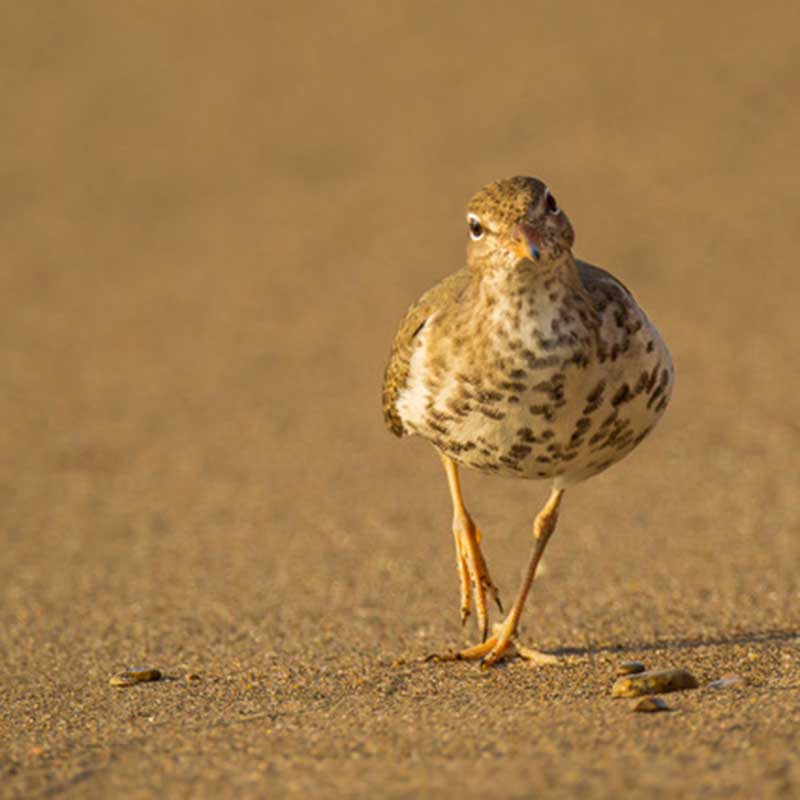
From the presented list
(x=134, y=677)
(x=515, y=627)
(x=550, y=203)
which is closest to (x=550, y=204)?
(x=550, y=203)

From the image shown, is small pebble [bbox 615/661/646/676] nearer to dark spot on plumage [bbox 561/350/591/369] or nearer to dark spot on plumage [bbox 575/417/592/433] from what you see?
dark spot on plumage [bbox 575/417/592/433]

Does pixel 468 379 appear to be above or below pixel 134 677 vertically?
above

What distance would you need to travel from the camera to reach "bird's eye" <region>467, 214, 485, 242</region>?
522 cm

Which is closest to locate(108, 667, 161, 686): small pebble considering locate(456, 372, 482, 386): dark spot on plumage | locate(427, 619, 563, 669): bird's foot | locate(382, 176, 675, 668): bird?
locate(427, 619, 563, 669): bird's foot

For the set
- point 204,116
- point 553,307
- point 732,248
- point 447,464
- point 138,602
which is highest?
point 204,116

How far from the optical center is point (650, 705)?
4.72m

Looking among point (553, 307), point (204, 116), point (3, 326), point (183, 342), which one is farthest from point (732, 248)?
point (553, 307)

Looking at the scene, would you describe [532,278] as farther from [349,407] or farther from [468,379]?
[349,407]

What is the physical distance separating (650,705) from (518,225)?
1.58m

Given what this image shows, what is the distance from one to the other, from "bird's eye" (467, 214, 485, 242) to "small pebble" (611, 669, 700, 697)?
1549mm

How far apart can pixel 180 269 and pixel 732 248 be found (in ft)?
17.8

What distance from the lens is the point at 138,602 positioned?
7.52 metres

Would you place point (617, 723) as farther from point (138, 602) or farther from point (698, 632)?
point (138, 602)

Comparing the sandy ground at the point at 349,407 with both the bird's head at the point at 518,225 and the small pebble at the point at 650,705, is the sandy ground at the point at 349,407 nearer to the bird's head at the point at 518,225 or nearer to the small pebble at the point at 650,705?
the small pebble at the point at 650,705
